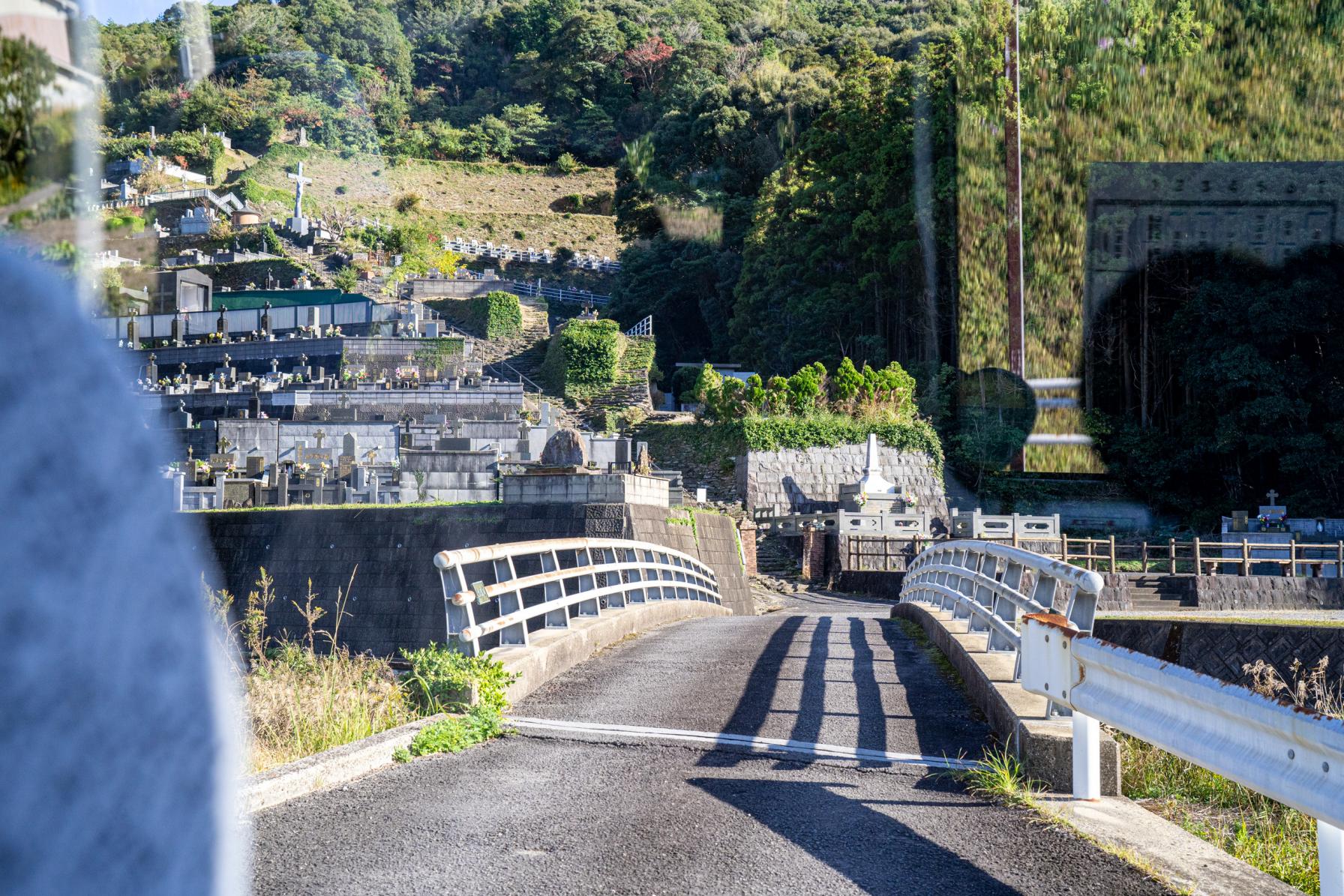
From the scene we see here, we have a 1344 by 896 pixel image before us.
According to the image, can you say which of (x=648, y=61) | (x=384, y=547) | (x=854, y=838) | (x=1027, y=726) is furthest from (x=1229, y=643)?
(x=648, y=61)

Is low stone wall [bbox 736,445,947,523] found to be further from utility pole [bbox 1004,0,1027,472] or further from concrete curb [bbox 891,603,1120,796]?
concrete curb [bbox 891,603,1120,796]

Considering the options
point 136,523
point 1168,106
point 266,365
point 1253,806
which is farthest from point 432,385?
point 136,523

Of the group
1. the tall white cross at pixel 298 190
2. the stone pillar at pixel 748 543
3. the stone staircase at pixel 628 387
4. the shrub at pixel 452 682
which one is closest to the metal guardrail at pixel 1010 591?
the shrub at pixel 452 682

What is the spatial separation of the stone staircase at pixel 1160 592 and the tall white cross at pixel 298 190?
175ft

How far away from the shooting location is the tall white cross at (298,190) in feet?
214

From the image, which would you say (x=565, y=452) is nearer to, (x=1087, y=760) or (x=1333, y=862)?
(x=1087, y=760)

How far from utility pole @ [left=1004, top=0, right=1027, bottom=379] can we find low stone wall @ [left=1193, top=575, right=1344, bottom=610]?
1258 centimetres

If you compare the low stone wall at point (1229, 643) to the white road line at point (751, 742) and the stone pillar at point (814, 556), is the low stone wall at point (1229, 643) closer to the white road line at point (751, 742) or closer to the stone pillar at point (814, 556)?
the white road line at point (751, 742)

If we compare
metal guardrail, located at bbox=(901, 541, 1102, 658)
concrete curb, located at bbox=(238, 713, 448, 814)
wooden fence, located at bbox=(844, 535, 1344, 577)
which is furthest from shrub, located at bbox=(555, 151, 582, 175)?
concrete curb, located at bbox=(238, 713, 448, 814)

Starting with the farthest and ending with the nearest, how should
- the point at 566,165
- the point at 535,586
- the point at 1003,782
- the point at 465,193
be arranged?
1. the point at 566,165
2. the point at 465,193
3. the point at 535,586
4. the point at 1003,782

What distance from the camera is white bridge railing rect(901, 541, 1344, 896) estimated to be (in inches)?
122

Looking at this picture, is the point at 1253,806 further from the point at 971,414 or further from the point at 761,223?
the point at 761,223

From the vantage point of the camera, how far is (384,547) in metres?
22.2

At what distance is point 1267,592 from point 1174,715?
66.1 feet
